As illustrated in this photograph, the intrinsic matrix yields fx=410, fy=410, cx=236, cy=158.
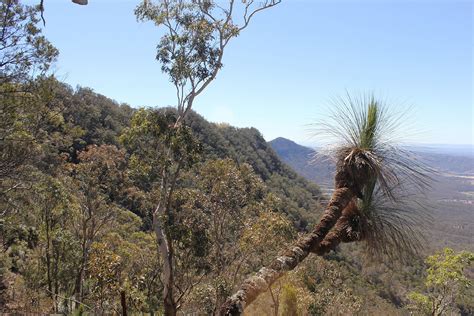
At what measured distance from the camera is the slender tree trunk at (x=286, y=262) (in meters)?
2.94

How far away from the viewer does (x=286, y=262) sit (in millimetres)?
3256

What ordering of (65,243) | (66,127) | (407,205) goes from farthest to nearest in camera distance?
(65,243) < (66,127) < (407,205)

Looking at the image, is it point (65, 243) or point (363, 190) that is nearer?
point (363, 190)

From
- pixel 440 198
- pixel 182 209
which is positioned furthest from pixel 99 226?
pixel 440 198

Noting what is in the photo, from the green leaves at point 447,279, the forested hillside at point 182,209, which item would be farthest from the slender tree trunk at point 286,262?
the green leaves at point 447,279

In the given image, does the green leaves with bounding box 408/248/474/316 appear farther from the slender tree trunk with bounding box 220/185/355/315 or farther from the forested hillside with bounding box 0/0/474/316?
the slender tree trunk with bounding box 220/185/355/315

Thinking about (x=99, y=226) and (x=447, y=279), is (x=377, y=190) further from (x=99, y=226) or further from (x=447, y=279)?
(x=99, y=226)

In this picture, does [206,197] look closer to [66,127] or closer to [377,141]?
[66,127]

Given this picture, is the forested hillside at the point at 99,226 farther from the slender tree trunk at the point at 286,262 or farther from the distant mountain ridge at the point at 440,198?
the slender tree trunk at the point at 286,262

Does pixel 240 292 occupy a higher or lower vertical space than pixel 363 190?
lower

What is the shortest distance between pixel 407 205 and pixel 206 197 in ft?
20.0

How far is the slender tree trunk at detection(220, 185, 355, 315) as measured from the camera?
2.94 m

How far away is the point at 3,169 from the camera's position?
907 cm

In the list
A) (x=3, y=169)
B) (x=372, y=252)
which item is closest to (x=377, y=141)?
(x=372, y=252)
